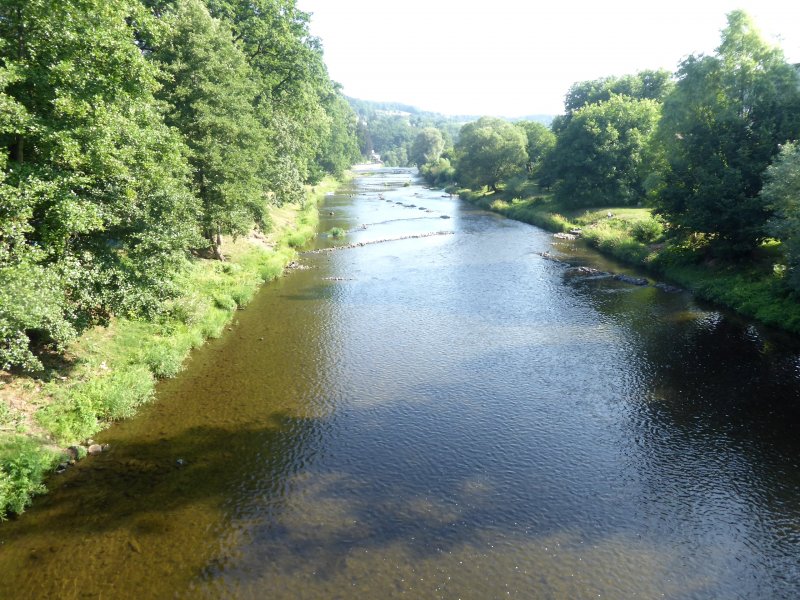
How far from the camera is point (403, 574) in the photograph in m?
13.7

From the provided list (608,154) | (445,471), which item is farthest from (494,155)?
(445,471)

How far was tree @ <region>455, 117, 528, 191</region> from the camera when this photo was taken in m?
95.4

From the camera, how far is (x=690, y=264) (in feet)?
137

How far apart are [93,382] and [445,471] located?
14.6 metres

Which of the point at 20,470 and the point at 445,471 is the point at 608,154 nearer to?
the point at 445,471

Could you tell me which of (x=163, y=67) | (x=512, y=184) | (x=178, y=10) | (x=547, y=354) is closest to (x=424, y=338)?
(x=547, y=354)

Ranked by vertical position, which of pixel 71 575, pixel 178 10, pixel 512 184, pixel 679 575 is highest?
pixel 178 10

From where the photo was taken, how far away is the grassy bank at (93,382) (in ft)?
54.2

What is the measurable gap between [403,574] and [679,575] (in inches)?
290

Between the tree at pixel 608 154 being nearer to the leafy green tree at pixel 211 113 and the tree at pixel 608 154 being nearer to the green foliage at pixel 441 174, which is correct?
the leafy green tree at pixel 211 113

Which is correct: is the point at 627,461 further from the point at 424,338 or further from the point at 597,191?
the point at 597,191

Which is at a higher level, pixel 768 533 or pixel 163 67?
pixel 163 67

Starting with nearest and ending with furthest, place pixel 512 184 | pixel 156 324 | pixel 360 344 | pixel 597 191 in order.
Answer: pixel 156 324, pixel 360 344, pixel 597 191, pixel 512 184

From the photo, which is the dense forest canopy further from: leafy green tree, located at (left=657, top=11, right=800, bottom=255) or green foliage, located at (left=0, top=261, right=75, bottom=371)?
leafy green tree, located at (left=657, top=11, right=800, bottom=255)
